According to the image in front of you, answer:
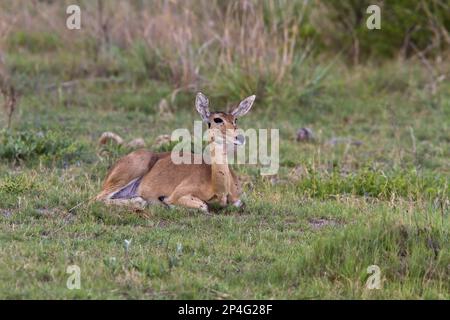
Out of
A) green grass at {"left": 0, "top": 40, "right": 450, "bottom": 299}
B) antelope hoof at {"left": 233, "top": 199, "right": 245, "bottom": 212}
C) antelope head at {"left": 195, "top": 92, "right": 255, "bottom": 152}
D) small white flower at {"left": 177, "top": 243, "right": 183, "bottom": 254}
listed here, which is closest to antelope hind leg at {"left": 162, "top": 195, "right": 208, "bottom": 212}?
green grass at {"left": 0, "top": 40, "right": 450, "bottom": 299}

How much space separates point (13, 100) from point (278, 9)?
5.34m

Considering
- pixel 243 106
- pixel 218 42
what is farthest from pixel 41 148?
pixel 218 42

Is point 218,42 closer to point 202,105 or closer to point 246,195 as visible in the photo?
point 246,195

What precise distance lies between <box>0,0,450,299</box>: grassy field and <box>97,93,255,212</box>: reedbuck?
25 centimetres

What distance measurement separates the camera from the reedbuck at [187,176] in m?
8.64

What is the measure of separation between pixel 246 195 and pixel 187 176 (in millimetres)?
655

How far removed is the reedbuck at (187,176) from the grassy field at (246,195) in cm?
25

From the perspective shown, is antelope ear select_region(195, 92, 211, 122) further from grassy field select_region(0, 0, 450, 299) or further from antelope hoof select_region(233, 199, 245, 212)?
grassy field select_region(0, 0, 450, 299)

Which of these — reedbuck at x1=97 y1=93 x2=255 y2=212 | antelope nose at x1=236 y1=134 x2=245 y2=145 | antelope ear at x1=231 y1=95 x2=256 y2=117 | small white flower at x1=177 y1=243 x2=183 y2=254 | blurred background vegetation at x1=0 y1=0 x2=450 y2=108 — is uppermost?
blurred background vegetation at x1=0 y1=0 x2=450 y2=108

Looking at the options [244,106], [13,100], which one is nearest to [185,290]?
[244,106]

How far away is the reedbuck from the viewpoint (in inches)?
340

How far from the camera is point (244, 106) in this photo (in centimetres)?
892

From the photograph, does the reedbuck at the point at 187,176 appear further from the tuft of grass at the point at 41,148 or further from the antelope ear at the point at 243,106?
the tuft of grass at the point at 41,148

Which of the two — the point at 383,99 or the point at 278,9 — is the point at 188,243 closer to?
the point at 383,99
